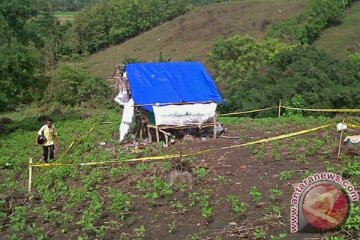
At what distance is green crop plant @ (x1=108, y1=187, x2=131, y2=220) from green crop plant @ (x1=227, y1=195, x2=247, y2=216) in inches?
85.6

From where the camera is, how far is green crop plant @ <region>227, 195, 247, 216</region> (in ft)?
28.8

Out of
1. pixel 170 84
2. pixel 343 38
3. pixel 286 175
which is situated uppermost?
pixel 343 38

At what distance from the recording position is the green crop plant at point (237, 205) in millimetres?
8766

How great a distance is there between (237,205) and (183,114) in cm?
705

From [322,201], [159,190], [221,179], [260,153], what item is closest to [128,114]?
[260,153]

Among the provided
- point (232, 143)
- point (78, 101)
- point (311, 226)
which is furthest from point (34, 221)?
point (78, 101)

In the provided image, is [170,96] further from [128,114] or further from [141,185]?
[141,185]

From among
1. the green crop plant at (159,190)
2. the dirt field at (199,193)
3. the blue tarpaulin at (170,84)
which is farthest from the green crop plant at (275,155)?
the blue tarpaulin at (170,84)

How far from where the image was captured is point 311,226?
6902mm

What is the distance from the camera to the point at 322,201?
21.0ft

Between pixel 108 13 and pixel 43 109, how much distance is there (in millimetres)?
50036

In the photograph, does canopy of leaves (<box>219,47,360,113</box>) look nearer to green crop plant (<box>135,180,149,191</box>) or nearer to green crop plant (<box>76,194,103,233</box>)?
green crop plant (<box>135,180,149,191</box>)

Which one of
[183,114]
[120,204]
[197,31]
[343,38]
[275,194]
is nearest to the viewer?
[275,194]

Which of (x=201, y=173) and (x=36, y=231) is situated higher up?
(x=201, y=173)
